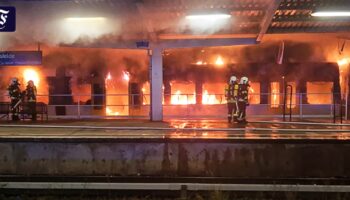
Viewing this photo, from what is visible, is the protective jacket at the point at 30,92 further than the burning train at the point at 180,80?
No

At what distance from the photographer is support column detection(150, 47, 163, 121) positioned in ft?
50.9

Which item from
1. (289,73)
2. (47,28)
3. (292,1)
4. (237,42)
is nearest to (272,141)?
(292,1)

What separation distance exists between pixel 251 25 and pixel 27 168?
26.1 feet

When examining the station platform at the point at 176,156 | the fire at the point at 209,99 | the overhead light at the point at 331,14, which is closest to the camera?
the station platform at the point at 176,156

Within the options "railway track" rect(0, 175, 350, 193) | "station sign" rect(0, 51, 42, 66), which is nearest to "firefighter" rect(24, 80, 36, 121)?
"station sign" rect(0, 51, 42, 66)

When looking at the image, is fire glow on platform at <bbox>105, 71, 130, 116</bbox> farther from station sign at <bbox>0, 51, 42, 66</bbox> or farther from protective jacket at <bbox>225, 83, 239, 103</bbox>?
protective jacket at <bbox>225, 83, 239, 103</bbox>

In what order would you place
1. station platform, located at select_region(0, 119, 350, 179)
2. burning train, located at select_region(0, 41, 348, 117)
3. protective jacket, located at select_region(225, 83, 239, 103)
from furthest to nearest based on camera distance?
burning train, located at select_region(0, 41, 348, 117), protective jacket, located at select_region(225, 83, 239, 103), station platform, located at select_region(0, 119, 350, 179)

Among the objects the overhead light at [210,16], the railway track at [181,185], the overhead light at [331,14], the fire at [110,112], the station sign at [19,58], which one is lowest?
the railway track at [181,185]

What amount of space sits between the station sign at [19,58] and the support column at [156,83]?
3.87 m

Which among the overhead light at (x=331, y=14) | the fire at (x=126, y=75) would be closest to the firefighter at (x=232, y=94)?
the overhead light at (x=331, y=14)

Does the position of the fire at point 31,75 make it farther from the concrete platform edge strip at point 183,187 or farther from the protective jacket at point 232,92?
the concrete platform edge strip at point 183,187

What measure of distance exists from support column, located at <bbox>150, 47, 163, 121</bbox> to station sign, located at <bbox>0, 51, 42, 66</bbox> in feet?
12.7

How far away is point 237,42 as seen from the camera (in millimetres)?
14914

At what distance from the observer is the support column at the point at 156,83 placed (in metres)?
15.5
